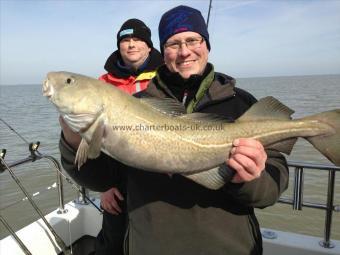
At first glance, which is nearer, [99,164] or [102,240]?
[99,164]

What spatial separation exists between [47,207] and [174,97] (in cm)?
825

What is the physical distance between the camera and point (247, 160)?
83.5 inches

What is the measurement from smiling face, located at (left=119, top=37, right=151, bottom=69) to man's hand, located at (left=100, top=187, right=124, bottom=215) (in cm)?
162

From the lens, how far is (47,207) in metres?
9.72

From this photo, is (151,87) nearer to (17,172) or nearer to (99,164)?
(99,164)

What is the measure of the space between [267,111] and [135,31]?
2.47 metres

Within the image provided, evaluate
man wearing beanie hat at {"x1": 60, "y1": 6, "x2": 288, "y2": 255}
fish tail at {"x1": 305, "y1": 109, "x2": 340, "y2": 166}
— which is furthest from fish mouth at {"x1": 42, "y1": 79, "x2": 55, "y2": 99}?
fish tail at {"x1": 305, "y1": 109, "x2": 340, "y2": 166}

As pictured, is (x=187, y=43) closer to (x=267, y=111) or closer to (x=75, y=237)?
(x=267, y=111)

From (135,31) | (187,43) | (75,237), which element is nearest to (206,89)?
(187,43)

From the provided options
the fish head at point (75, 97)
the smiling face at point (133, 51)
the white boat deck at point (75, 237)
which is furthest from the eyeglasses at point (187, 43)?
the white boat deck at point (75, 237)

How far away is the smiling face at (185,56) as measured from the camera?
2.60m

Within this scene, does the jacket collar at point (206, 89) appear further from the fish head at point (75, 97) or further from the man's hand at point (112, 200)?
the man's hand at point (112, 200)

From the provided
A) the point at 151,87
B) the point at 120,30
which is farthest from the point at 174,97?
the point at 120,30

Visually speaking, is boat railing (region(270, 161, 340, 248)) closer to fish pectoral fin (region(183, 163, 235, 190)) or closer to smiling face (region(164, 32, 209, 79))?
fish pectoral fin (region(183, 163, 235, 190))
